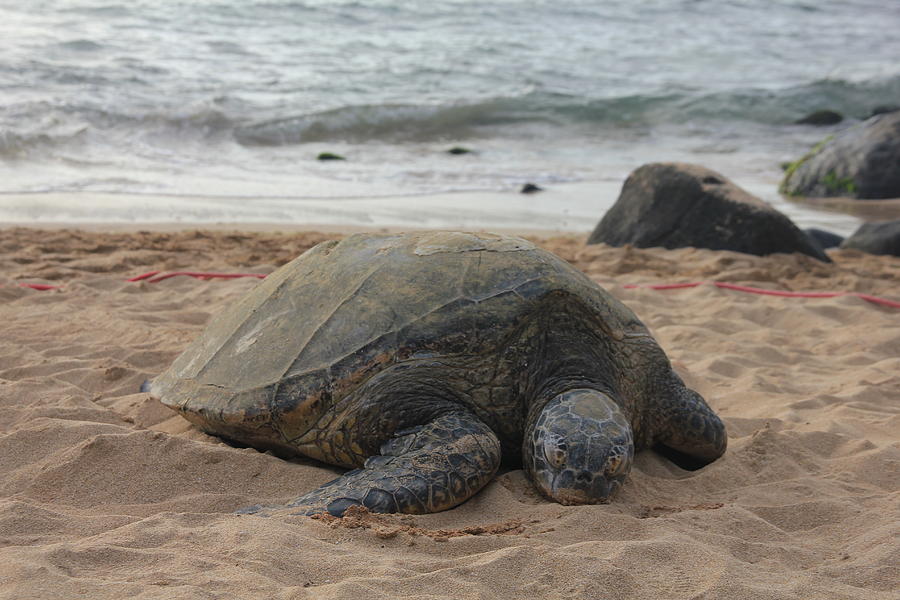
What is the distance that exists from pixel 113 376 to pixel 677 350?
9.35 feet

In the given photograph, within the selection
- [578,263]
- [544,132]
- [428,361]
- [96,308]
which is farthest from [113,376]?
[544,132]

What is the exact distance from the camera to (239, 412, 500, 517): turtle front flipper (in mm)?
2463

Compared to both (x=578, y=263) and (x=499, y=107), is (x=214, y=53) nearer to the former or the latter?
(x=499, y=107)

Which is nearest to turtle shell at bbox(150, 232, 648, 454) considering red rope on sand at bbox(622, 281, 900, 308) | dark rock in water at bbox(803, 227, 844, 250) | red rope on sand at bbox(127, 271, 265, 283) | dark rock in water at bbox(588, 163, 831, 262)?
red rope on sand at bbox(127, 271, 265, 283)

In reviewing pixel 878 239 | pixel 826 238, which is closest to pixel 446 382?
pixel 878 239

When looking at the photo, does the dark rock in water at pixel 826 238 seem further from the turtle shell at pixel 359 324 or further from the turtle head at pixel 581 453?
the turtle head at pixel 581 453

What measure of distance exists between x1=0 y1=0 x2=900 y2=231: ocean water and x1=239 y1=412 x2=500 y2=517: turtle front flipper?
5.32m

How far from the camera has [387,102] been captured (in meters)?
14.2

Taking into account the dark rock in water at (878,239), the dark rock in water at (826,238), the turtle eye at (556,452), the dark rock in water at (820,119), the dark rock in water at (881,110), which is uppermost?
the turtle eye at (556,452)

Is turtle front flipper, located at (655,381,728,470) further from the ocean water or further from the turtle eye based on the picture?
the ocean water

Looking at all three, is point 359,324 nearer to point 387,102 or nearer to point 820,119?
point 387,102

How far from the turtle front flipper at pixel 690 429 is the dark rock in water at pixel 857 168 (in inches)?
325

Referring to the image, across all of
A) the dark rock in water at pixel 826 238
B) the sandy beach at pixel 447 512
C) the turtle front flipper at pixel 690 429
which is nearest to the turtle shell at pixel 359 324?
the sandy beach at pixel 447 512

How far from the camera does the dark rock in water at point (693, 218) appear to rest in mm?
6871
